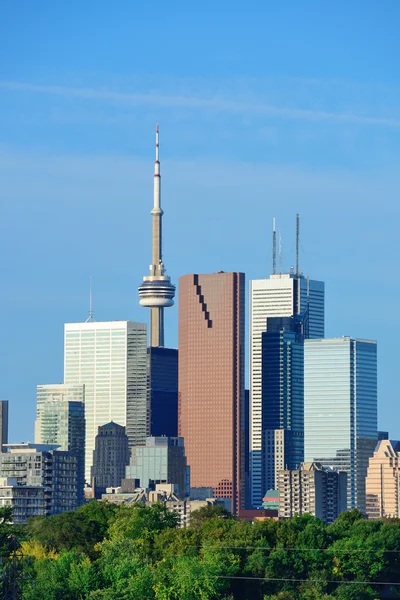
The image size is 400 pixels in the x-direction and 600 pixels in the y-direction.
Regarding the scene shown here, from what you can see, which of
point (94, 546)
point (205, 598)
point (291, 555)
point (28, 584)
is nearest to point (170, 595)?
point (205, 598)

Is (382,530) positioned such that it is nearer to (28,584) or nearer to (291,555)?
(291,555)

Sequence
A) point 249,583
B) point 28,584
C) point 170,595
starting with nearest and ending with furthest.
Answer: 1. point 28,584
2. point 170,595
3. point 249,583

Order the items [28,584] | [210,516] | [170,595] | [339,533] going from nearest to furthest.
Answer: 1. [28,584]
2. [170,595]
3. [339,533]
4. [210,516]

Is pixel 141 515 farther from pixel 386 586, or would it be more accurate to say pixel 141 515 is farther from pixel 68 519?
pixel 386 586

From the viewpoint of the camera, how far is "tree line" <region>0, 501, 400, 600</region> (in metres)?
133

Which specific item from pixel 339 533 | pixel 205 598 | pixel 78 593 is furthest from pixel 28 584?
pixel 339 533

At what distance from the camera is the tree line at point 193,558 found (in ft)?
435

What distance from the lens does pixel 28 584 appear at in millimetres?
124375

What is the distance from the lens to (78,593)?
131625mm

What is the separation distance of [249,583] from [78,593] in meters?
21.4

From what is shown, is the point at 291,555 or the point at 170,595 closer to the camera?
the point at 170,595

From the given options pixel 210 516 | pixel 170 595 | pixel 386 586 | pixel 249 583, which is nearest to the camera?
pixel 170 595

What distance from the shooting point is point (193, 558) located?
5576 inches

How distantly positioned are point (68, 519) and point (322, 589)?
35.8 m
